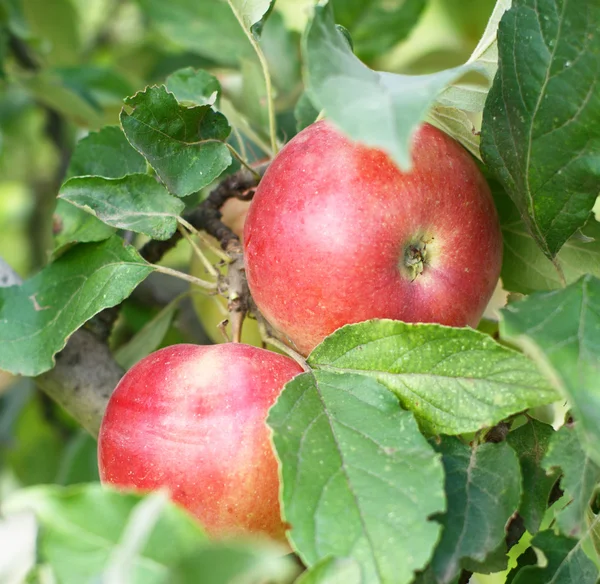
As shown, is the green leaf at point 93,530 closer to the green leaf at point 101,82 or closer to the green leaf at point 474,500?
the green leaf at point 474,500

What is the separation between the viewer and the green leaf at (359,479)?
0.51 meters

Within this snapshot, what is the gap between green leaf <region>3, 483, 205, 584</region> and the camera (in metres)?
0.41

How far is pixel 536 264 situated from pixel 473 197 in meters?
0.14

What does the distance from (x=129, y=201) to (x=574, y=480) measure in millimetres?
478

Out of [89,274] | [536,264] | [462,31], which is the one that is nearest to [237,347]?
[89,274]

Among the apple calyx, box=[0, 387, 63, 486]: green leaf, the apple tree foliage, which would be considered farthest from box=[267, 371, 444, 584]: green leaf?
box=[0, 387, 63, 486]: green leaf

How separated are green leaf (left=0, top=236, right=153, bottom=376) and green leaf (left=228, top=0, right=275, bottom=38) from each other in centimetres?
26

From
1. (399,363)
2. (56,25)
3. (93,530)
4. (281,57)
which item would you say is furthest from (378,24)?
(93,530)

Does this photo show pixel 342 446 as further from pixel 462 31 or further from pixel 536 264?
pixel 462 31

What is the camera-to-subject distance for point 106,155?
917 mm

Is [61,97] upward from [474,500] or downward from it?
downward

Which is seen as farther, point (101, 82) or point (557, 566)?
point (101, 82)

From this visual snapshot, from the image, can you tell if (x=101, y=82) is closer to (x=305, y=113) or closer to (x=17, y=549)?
(x=305, y=113)

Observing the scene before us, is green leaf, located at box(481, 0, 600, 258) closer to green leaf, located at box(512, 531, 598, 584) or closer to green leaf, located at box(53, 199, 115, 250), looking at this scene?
green leaf, located at box(512, 531, 598, 584)
